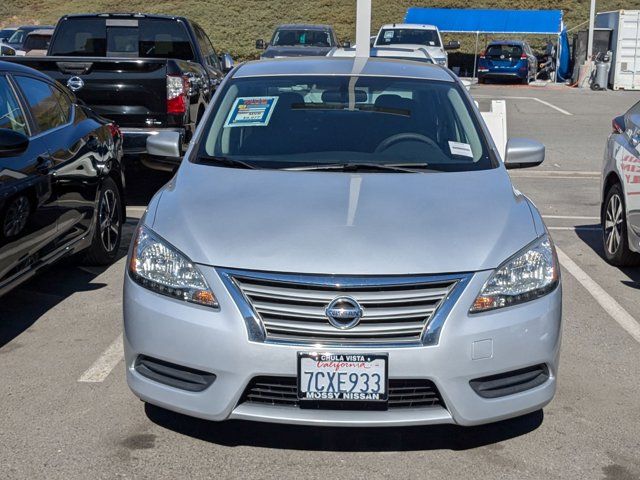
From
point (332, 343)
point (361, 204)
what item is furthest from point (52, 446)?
point (361, 204)

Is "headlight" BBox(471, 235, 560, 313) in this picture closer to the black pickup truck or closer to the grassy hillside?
the black pickup truck

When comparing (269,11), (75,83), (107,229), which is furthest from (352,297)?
(269,11)

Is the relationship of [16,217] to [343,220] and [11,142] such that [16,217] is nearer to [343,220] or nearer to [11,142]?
[11,142]

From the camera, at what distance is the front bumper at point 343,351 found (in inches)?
142

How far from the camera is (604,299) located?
665 cm

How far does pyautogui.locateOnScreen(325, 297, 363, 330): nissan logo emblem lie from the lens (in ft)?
11.9

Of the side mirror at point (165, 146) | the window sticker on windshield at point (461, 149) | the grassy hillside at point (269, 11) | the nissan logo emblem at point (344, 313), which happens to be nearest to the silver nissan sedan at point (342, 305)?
the nissan logo emblem at point (344, 313)

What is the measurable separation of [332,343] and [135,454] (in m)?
1.05

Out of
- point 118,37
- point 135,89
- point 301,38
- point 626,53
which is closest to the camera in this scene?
point 135,89

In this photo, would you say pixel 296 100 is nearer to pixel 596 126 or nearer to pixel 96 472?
pixel 96 472

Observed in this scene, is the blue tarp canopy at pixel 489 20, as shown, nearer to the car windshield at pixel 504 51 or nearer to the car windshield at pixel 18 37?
the car windshield at pixel 504 51

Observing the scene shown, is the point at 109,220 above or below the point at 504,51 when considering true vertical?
above

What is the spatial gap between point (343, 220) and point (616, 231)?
4.23 metres

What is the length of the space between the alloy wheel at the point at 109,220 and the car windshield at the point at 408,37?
1812 centimetres
